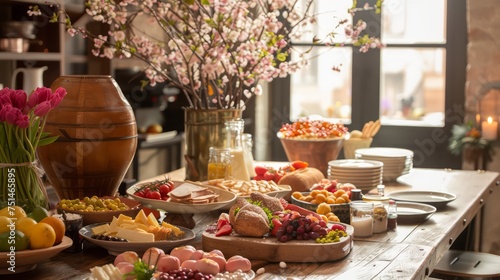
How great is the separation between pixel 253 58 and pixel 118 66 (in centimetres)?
221

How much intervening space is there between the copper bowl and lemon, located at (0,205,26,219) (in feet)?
5.15

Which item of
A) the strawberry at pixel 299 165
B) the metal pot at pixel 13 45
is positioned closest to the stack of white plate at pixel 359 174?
the strawberry at pixel 299 165

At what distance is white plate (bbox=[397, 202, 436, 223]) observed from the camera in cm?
250

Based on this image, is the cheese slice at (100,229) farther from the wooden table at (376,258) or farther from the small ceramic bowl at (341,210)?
the small ceramic bowl at (341,210)

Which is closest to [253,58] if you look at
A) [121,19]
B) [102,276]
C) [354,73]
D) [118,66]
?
[121,19]

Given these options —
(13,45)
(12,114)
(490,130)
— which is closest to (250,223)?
(12,114)

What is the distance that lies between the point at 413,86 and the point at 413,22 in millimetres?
453

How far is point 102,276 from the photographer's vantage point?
63.4 inches

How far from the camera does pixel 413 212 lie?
259 centimetres

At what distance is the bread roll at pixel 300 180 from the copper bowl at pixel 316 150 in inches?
12.9

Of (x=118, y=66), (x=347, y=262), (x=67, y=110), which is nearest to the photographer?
Answer: (x=347, y=262)

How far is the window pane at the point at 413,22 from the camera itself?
552 cm

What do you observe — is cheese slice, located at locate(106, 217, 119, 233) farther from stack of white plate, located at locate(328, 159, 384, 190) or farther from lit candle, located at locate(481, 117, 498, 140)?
lit candle, located at locate(481, 117, 498, 140)

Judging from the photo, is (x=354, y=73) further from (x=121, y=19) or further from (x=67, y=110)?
(x=67, y=110)
